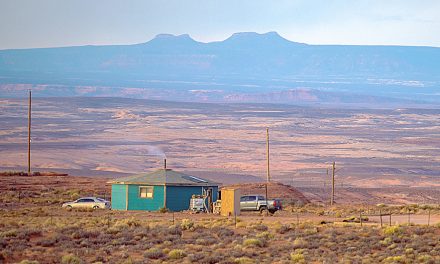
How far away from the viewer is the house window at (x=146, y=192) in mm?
43750

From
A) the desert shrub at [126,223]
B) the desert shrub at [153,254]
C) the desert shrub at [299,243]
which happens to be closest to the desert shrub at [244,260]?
the desert shrub at [153,254]

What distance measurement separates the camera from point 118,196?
4447 centimetres

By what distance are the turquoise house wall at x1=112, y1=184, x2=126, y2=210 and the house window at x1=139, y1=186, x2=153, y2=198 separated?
73cm

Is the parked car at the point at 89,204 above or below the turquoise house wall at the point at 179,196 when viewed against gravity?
below

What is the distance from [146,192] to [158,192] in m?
0.54

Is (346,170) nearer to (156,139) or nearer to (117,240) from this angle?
(156,139)

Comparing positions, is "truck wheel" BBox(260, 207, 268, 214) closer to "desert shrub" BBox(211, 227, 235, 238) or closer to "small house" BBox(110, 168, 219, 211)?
"small house" BBox(110, 168, 219, 211)

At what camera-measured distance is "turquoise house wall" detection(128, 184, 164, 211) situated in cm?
4353

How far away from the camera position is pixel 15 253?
25188 mm

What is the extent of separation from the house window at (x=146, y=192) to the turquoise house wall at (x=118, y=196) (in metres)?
0.73

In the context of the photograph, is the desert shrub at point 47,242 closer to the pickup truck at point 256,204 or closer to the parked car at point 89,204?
the pickup truck at point 256,204

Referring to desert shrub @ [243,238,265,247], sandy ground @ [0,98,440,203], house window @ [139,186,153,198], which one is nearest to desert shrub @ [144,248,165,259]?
desert shrub @ [243,238,265,247]

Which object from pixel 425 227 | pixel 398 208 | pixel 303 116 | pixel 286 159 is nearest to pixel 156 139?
pixel 286 159

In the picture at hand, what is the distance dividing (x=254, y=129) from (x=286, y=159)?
40.7 meters
